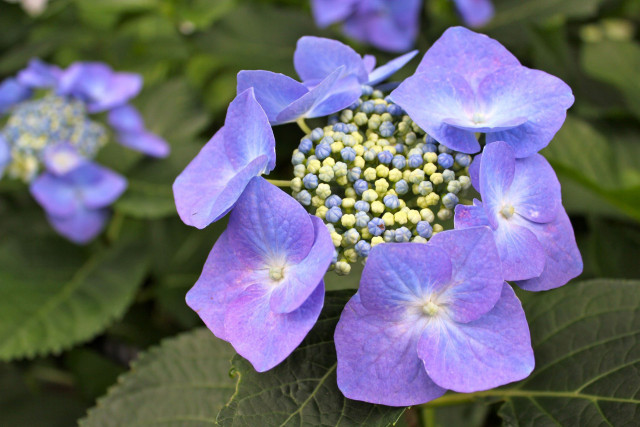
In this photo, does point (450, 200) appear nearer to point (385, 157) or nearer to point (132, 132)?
point (385, 157)

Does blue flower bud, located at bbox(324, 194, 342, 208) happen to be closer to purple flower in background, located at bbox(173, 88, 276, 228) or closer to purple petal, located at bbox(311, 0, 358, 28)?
purple flower in background, located at bbox(173, 88, 276, 228)

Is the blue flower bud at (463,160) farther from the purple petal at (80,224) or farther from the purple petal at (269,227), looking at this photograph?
the purple petal at (80,224)

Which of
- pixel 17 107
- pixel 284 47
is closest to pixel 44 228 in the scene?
pixel 17 107

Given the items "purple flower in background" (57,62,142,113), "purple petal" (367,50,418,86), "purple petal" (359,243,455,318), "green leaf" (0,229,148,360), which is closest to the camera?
"purple petal" (359,243,455,318)

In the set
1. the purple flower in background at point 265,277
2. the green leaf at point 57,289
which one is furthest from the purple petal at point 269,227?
the green leaf at point 57,289

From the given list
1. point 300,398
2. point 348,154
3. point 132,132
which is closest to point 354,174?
point 348,154

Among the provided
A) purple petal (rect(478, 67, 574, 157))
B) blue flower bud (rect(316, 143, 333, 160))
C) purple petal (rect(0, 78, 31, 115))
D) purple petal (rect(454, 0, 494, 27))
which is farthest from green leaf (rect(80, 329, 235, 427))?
purple petal (rect(454, 0, 494, 27))

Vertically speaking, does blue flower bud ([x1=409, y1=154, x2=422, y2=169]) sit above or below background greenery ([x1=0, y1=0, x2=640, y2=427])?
above
